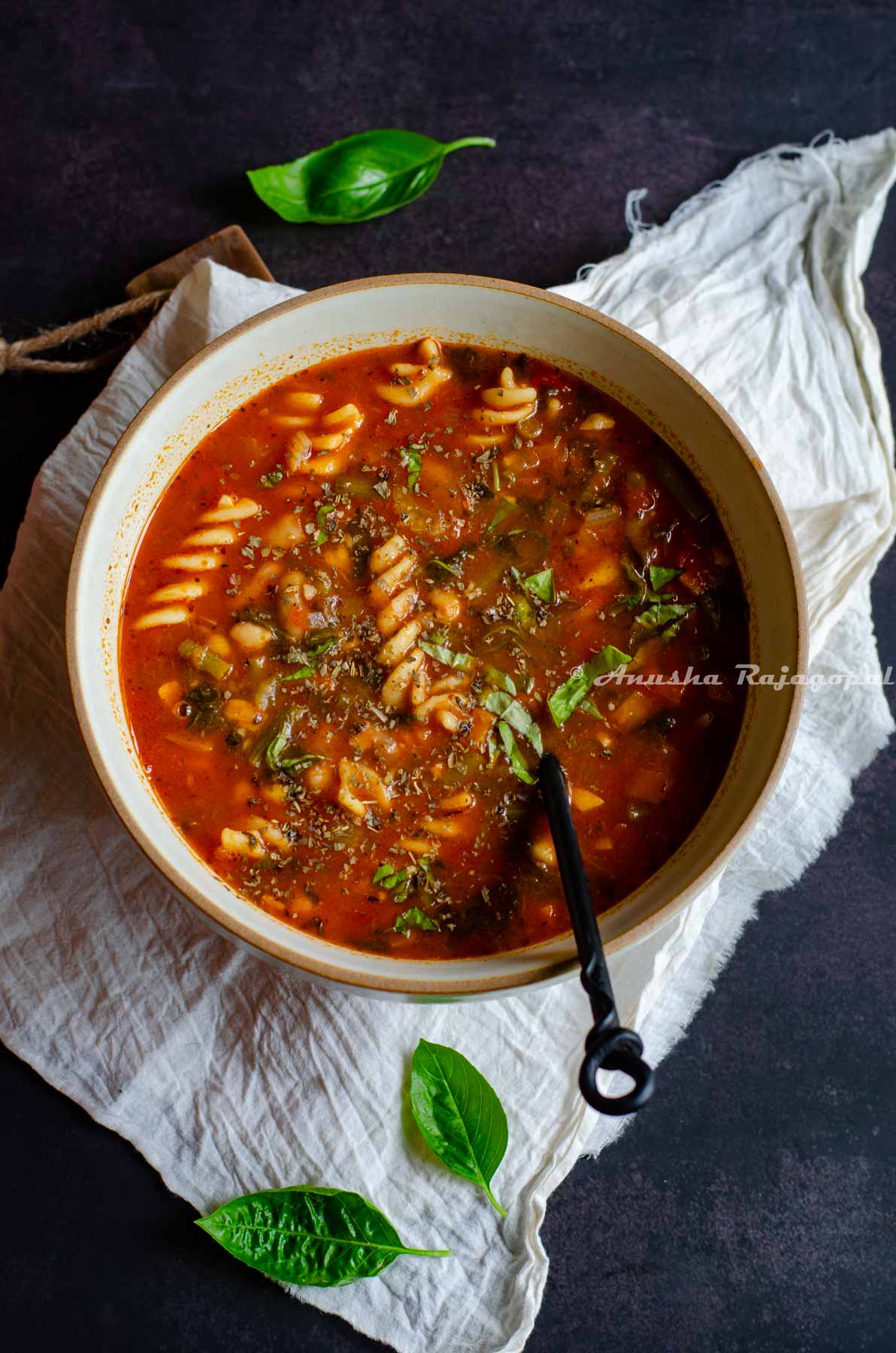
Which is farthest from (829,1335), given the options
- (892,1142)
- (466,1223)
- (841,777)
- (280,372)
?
(280,372)

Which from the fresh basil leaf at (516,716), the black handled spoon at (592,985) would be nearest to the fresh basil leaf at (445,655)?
the fresh basil leaf at (516,716)

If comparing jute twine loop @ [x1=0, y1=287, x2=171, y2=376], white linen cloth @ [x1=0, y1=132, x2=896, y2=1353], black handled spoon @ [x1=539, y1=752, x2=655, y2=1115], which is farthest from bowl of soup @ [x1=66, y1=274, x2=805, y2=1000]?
jute twine loop @ [x1=0, y1=287, x2=171, y2=376]

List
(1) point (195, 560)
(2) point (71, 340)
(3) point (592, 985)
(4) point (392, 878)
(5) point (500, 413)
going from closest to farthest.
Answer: (3) point (592, 985) < (4) point (392, 878) < (1) point (195, 560) < (5) point (500, 413) < (2) point (71, 340)

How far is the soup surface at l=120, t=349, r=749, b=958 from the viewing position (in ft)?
9.39

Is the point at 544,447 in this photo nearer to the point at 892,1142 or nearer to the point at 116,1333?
the point at 892,1142

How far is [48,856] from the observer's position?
3.31 m

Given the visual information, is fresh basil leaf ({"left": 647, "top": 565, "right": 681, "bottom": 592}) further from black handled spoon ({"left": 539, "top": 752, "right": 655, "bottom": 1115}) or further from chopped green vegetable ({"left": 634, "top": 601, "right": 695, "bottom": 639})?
black handled spoon ({"left": 539, "top": 752, "right": 655, "bottom": 1115})

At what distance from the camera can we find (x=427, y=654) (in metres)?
2.93

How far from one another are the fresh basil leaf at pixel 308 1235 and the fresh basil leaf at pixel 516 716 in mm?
1387

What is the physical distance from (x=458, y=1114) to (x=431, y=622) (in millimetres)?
1387

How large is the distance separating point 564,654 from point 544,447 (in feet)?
1.92

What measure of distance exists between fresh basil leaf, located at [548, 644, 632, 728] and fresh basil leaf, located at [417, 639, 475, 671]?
24cm

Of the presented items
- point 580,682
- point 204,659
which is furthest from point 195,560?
point 580,682

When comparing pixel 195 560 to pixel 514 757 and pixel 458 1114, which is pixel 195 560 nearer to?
pixel 514 757
